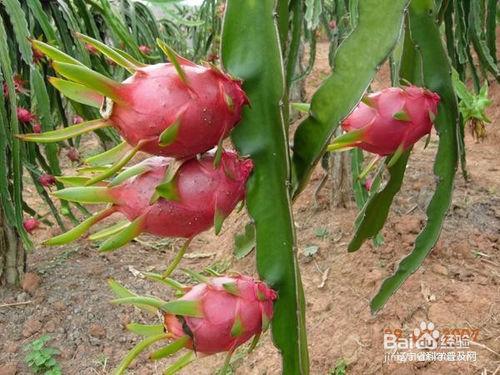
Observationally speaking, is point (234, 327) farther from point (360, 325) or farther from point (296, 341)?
point (360, 325)

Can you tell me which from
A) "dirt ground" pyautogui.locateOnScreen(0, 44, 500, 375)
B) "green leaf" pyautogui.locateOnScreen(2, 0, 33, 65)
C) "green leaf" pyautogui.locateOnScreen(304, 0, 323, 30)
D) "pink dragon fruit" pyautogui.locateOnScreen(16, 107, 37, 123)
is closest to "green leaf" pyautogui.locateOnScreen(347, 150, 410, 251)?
"green leaf" pyautogui.locateOnScreen(304, 0, 323, 30)

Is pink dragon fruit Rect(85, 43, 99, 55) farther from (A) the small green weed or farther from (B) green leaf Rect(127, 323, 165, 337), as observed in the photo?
(B) green leaf Rect(127, 323, 165, 337)

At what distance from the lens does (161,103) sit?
15.7 inches

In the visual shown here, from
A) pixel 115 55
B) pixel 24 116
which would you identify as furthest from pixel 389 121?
pixel 24 116

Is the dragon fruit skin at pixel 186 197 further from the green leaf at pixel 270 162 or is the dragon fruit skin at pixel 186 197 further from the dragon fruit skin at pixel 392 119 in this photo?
the dragon fruit skin at pixel 392 119

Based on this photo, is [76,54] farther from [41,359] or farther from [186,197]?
[186,197]

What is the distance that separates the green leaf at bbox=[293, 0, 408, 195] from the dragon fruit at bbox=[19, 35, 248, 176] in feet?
0.31

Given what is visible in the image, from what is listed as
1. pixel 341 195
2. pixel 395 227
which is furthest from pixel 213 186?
pixel 341 195

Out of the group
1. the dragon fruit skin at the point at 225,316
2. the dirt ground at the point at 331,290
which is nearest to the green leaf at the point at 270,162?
the dragon fruit skin at the point at 225,316

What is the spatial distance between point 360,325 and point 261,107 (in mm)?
1289

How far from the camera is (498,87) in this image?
3941 mm

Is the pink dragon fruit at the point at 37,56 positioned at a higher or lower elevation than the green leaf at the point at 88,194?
higher

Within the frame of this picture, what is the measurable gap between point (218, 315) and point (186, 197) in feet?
0.33

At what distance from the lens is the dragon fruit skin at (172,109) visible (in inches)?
Result: 15.7
